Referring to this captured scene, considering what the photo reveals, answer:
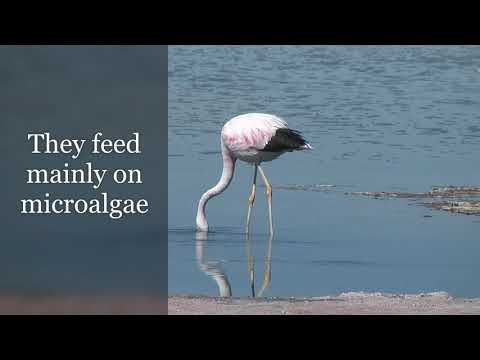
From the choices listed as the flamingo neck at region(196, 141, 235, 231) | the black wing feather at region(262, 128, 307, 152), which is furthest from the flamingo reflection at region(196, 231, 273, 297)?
the black wing feather at region(262, 128, 307, 152)

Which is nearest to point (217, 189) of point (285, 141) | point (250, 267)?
point (285, 141)

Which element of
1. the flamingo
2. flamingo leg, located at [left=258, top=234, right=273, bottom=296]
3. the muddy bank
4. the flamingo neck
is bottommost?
flamingo leg, located at [left=258, top=234, right=273, bottom=296]

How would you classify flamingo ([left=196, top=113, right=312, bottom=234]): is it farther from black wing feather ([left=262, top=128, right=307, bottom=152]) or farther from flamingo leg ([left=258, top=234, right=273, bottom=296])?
flamingo leg ([left=258, top=234, right=273, bottom=296])

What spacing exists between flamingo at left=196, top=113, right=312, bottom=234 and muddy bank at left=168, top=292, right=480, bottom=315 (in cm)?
313

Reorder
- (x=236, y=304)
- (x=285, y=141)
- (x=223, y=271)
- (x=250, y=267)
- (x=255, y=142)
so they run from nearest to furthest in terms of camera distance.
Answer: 1. (x=236, y=304)
2. (x=223, y=271)
3. (x=250, y=267)
4. (x=285, y=141)
5. (x=255, y=142)

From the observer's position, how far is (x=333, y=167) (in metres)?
15.0

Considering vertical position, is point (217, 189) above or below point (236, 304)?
above

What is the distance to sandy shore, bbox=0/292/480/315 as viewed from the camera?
889 centimetres

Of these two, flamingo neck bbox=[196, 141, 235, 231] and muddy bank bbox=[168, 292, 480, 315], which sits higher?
flamingo neck bbox=[196, 141, 235, 231]

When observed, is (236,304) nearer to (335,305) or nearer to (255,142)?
(335,305)

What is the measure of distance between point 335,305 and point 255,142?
12.8 ft

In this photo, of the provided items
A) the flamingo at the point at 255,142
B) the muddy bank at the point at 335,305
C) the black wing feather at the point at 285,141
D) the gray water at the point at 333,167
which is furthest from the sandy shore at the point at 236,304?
the black wing feather at the point at 285,141

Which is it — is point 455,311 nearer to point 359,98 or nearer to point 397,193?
point 397,193

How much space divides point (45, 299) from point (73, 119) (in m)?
5.74
